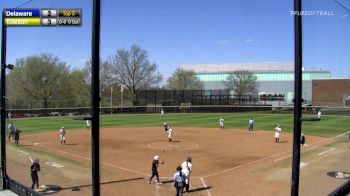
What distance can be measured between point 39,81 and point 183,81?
66902 millimetres

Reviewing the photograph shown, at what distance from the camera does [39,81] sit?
53.9 feet

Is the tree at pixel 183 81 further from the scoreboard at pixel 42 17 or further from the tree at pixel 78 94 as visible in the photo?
the scoreboard at pixel 42 17

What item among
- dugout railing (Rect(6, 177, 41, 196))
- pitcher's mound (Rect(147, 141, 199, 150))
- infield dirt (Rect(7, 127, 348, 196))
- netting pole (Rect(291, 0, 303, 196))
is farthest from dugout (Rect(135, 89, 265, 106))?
Result: netting pole (Rect(291, 0, 303, 196))

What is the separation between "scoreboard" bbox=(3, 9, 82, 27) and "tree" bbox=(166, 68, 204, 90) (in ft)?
229

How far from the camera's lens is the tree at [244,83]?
7306 cm

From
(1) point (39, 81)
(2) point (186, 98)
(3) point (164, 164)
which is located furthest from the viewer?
(2) point (186, 98)

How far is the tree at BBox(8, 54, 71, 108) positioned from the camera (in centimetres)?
1460

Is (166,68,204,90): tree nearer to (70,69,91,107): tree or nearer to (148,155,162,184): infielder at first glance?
(70,69,91,107): tree

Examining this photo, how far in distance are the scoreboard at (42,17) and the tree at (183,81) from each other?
69.7 m

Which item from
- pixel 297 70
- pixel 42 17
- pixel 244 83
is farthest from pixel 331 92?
pixel 244 83

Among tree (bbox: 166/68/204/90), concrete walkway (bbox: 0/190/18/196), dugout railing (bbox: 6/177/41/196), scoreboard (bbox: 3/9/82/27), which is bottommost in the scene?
concrete walkway (bbox: 0/190/18/196)

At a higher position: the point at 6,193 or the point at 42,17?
the point at 42,17

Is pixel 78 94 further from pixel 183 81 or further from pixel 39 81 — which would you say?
pixel 183 81

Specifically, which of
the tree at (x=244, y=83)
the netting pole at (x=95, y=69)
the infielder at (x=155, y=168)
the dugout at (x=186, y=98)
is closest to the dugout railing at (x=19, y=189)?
the netting pole at (x=95, y=69)
